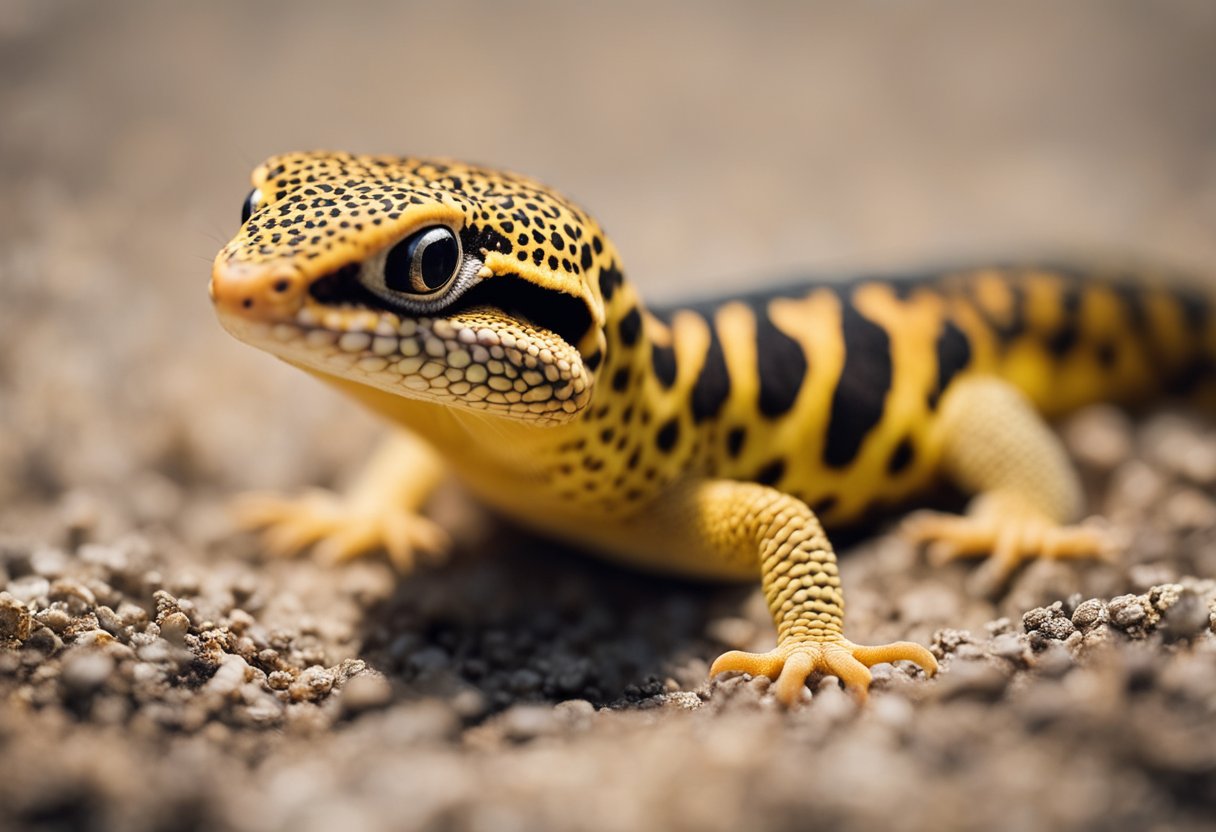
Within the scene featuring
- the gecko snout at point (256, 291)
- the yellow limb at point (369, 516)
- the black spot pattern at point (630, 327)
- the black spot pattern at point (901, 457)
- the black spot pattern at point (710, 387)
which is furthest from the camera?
the yellow limb at point (369, 516)

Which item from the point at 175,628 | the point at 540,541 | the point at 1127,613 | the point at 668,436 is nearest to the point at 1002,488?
the point at 1127,613

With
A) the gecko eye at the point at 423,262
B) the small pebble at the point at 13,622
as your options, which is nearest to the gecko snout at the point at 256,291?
the gecko eye at the point at 423,262

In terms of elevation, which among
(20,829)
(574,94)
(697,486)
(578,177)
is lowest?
(20,829)

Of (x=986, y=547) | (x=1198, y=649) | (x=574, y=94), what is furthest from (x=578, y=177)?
(x=1198, y=649)

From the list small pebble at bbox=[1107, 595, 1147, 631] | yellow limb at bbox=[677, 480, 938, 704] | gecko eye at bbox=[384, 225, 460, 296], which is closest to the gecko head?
gecko eye at bbox=[384, 225, 460, 296]

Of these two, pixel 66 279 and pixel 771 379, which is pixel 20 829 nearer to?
pixel 771 379

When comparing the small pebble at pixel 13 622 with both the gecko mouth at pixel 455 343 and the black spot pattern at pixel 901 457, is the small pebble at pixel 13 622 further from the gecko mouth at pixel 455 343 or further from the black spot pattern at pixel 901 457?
the black spot pattern at pixel 901 457
